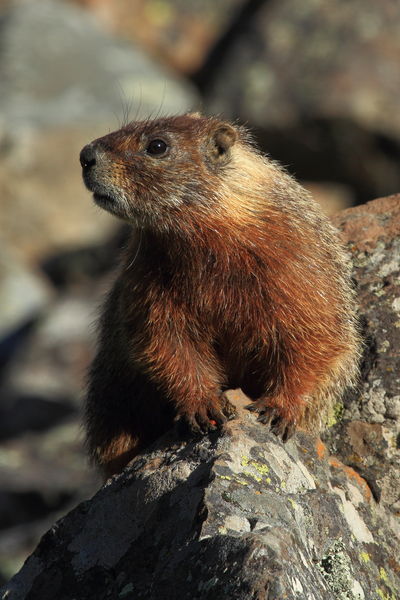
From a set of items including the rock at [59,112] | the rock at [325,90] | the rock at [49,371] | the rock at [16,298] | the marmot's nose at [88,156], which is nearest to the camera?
the marmot's nose at [88,156]

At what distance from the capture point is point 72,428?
1377cm

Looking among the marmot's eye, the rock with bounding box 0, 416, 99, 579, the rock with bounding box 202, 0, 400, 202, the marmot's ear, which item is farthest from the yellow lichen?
the rock with bounding box 202, 0, 400, 202

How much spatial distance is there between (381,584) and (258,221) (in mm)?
2607

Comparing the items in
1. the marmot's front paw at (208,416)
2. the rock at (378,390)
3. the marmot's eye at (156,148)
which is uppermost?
the marmot's eye at (156,148)

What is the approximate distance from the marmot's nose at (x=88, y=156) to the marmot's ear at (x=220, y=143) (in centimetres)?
89

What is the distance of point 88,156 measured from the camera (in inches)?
273

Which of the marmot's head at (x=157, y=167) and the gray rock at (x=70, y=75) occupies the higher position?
the gray rock at (x=70, y=75)

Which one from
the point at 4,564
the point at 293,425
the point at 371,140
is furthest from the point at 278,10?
the point at 293,425

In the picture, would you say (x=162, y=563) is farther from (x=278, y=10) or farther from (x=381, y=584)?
(x=278, y=10)

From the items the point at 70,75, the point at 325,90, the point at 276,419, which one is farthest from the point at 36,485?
the point at 70,75

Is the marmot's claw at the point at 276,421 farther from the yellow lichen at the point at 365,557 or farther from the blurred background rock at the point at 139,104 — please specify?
the blurred background rock at the point at 139,104

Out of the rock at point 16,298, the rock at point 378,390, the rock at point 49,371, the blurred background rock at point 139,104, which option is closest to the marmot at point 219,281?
the rock at point 378,390

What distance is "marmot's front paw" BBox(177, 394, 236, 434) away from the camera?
20.8 feet

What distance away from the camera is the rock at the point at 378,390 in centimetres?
666
